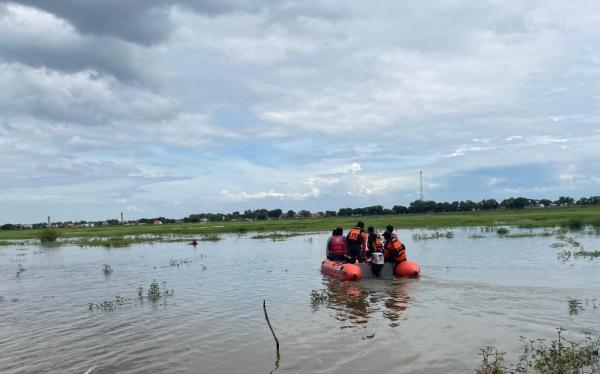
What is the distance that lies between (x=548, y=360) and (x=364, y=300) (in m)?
7.56

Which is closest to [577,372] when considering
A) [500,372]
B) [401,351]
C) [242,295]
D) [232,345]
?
[500,372]

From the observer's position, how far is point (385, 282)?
61.9ft

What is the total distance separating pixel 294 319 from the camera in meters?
13.4

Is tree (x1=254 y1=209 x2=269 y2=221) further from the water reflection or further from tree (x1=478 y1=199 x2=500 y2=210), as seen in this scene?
the water reflection

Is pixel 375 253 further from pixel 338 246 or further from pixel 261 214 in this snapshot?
pixel 261 214

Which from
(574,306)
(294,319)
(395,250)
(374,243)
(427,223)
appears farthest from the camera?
(427,223)

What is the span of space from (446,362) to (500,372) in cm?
125

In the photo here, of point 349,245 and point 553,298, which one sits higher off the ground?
point 349,245

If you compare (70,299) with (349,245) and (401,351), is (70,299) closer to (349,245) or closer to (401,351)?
(349,245)

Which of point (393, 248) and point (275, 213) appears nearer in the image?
point (393, 248)

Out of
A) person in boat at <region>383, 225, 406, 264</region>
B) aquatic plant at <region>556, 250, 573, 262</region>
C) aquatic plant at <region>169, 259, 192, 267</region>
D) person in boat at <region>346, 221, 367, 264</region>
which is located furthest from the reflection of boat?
aquatic plant at <region>169, 259, 192, 267</region>

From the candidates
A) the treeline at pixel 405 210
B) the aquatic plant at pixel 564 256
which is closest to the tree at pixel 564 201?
the treeline at pixel 405 210

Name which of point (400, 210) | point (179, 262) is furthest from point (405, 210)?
point (179, 262)

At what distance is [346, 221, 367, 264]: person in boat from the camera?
67.7 feet
